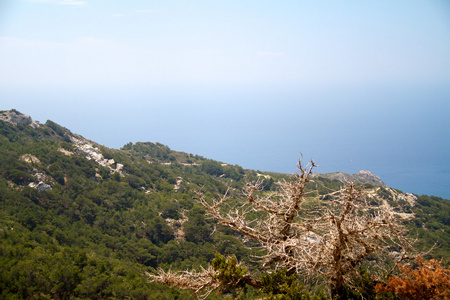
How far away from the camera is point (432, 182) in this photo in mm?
94188

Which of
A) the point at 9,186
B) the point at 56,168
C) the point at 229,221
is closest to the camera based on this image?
the point at 229,221

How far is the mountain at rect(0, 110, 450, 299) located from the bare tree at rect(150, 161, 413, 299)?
5.21m

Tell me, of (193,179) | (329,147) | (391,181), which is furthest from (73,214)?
(329,147)

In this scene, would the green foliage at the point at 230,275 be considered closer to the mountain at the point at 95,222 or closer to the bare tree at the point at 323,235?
the bare tree at the point at 323,235

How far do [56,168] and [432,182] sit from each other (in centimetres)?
11074

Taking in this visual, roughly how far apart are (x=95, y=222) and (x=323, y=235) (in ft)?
71.5

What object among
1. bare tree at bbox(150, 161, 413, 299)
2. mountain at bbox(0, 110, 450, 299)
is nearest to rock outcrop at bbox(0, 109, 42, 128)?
mountain at bbox(0, 110, 450, 299)

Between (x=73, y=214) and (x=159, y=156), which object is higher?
(x=159, y=156)

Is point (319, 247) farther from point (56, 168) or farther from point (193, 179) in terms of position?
point (193, 179)

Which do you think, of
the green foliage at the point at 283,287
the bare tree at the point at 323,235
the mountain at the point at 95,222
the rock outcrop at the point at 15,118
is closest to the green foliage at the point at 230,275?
the bare tree at the point at 323,235

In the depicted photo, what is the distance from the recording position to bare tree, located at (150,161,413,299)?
3.59 metres

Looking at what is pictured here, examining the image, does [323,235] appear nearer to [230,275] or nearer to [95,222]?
[230,275]

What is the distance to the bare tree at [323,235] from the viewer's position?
3592 mm

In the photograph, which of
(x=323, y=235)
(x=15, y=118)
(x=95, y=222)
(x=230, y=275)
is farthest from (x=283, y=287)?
(x=15, y=118)
